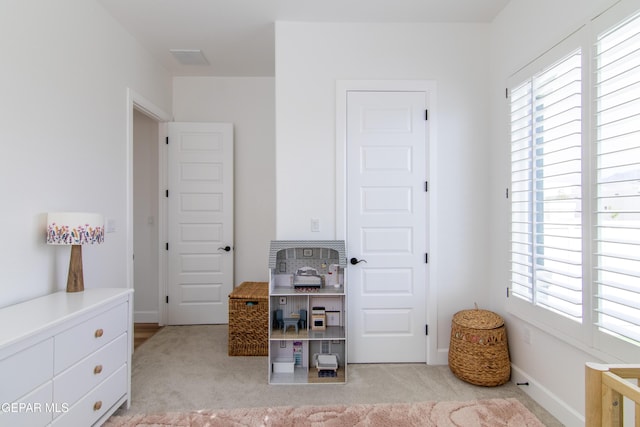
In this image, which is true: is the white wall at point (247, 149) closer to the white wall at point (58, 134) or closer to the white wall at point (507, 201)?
the white wall at point (58, 134)

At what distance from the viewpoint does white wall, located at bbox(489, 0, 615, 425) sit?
1959mm

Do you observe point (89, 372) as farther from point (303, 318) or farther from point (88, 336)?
point (303, 318)

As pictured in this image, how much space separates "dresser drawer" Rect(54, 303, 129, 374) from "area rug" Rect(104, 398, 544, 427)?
574mm

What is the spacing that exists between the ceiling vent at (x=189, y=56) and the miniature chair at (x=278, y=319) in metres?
2.64

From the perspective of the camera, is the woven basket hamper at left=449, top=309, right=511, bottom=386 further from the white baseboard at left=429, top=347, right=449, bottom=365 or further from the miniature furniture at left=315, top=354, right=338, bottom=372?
the miniature furniture at left=315, top=354, right=338, bottom=372

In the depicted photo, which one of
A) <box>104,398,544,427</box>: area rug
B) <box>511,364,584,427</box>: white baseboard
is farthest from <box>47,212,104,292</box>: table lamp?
<box>511,364,584,427</box>: white baseboard

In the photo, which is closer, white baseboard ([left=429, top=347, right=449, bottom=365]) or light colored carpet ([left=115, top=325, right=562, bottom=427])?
light colored carpet ([left=115, top=325, right=562, bottom=427])

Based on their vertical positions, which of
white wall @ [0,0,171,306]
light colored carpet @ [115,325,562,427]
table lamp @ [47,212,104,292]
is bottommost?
light colored carpet @ [115,325,562,427]

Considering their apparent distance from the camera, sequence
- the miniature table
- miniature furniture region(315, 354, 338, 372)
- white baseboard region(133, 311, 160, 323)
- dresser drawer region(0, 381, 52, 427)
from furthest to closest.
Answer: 1. white baseboard region(133, 311, 160, 323)
2. the miniature table
3. miniature furniture region(315, 354, 338, 372)
4. dresser drawer region(0, 381, 52, 427)

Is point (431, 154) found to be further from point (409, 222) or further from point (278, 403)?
point (278, 403)

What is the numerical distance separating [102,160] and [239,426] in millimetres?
2182

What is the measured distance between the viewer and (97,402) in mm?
1843

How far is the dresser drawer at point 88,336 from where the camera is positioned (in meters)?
1.60

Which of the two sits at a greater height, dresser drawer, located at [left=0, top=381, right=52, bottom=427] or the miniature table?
dresser drawer, located at [left=0, top=381, right=52, bottom=427]
